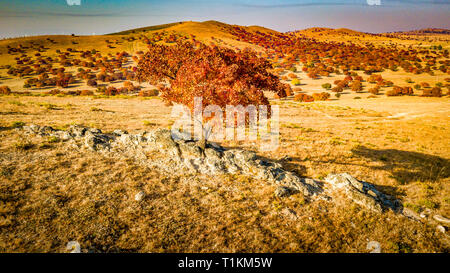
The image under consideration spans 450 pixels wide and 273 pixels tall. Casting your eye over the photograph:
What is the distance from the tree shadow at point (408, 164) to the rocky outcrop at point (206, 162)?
484cm

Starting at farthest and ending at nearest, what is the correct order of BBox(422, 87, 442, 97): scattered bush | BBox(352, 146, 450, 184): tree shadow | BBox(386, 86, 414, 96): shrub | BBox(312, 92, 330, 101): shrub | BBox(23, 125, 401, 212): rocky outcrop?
BBox(312, 92, 330, 101): shrub → BBox(386, 86, 414, 96): shrub → BBox(422, 87, 442, 97): scattered bush → BBox(352, 146, 450, 184): tree shadow → BBox(23, 125, 401, 212): rocky outcrop

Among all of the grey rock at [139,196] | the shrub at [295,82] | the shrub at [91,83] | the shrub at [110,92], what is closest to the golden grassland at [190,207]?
the grey rock at [139,196]

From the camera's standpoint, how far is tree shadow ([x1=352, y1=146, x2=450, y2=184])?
13.9 meters

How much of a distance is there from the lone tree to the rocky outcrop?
13.0 feet

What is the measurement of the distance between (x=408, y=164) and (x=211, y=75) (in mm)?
17497

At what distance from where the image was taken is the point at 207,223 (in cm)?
810

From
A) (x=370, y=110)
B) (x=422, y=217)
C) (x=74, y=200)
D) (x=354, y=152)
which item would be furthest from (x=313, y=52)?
(x=74, y=200)

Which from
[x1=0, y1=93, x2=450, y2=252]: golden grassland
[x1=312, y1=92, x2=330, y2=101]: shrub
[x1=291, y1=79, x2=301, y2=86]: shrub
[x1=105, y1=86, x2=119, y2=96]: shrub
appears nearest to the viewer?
[x1=0, y1=93, x2=450, y2=252]: golden grassland

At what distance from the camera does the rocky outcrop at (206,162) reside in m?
10.5

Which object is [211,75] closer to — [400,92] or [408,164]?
[408,164]

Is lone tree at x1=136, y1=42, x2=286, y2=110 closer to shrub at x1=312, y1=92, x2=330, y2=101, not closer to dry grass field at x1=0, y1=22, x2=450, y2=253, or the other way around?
dry grass field at x1=0, y1=22, x2=450, y2=253

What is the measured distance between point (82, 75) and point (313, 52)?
97621 millimetres

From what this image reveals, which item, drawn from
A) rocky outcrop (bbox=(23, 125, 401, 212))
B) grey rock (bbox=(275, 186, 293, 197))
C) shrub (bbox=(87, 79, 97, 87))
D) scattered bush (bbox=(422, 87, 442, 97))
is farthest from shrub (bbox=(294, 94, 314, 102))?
shrub (bbox=(87, 79, 97, 87))
